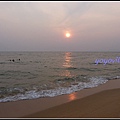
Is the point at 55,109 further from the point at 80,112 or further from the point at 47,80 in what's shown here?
the point at 47,80

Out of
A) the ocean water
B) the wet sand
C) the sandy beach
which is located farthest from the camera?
the ocean water

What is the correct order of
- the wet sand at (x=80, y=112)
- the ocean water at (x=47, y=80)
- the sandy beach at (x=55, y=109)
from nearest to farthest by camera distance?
the wet sand at (x=80, y=112) → the sandy beach at (x=55, y=109) → the ocean water at (x=47, y=80)

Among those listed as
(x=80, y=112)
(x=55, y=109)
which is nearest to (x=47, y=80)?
(x=55, y=109)

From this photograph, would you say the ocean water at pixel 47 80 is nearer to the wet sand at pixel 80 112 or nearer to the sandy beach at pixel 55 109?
the sandy beach at pixel 55 109

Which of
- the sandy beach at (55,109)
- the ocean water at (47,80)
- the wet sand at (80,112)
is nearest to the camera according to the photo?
the wet sand at (80,112)

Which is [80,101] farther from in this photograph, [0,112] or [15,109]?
[0,112]

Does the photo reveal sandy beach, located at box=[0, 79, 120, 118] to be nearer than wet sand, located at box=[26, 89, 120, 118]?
No

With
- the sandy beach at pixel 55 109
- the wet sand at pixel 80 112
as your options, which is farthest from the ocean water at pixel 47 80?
the wet sand at pixel 80 112

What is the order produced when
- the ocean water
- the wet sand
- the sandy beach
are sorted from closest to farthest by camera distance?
the wet sand → the sandy beach → the ocean water

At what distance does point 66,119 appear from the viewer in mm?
5133

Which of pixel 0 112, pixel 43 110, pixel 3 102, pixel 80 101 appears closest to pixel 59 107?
pixel 43 110

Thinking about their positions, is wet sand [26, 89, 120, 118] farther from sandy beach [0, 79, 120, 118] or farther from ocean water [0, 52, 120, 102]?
ocean water [0, 52, 120, 102]

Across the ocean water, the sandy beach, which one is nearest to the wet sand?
the sandy beach

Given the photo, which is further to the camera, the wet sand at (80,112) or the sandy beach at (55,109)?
the sandy beach at (55,109)
